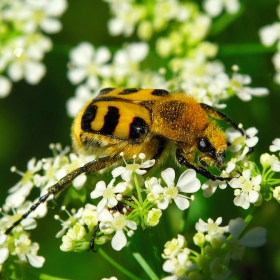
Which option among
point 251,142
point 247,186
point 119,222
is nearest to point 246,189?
point 247,186

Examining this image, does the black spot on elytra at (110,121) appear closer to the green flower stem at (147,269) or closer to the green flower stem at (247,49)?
the green flower stem at (147,269)

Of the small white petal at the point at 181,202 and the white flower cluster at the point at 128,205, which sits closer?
the white flower cluster at the point at 128,205

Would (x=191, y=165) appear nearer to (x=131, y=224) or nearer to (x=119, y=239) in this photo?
(x=131, y=224)

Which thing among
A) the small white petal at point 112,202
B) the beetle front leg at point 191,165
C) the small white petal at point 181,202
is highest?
the small white petal at point 112,202

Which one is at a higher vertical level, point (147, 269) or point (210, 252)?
point (210, 252)

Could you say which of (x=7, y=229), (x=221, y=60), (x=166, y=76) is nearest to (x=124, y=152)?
(x=7, y=229)

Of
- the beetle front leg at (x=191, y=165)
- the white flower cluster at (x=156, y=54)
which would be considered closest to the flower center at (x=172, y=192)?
the beetle front leg at (x=191, y=165)

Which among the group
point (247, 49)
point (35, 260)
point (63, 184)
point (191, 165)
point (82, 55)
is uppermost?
point (82, 55)
